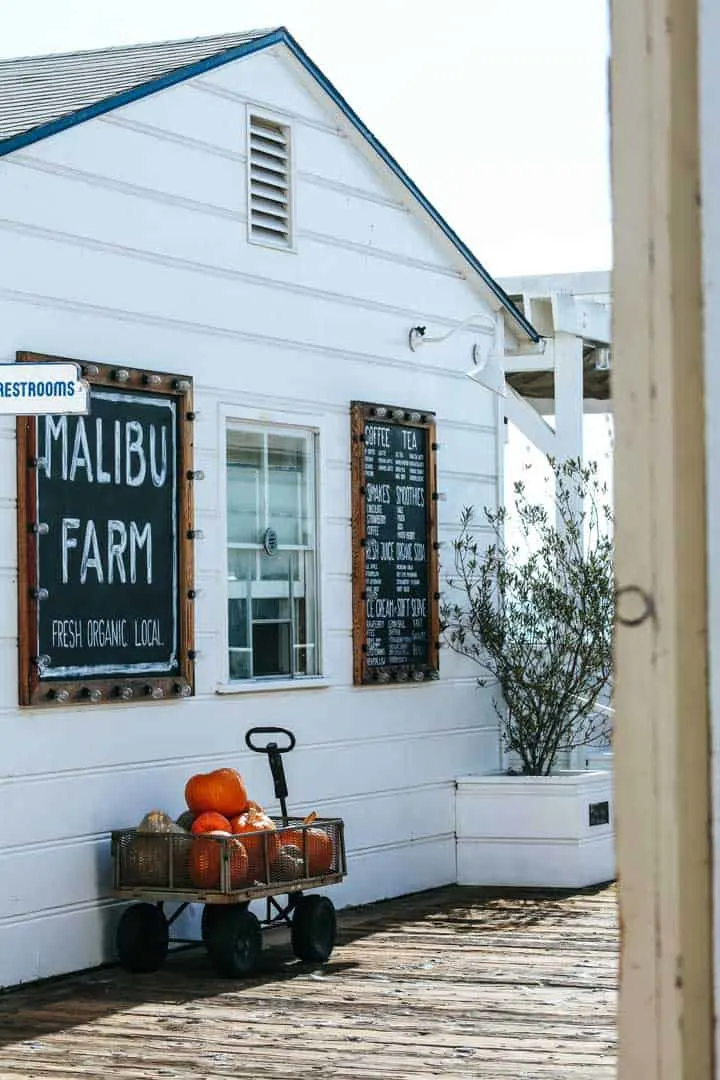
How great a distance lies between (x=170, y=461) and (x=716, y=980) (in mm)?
6985

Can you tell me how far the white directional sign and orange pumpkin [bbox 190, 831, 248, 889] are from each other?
239 centimetres

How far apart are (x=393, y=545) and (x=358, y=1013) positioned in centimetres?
375

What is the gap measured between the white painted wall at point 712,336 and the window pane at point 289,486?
24.9 feet

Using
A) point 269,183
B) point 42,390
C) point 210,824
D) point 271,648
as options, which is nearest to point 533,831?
point 271,648

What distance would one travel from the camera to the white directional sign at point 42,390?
5965 millimetres

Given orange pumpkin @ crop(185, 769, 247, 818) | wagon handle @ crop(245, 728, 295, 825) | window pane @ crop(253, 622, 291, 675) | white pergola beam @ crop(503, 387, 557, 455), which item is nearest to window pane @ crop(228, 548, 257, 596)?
window pane @ crop(253, 622, 291, 675)

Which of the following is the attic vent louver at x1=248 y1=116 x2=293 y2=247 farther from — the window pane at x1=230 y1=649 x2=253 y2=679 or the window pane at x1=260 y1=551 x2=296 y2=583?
the window pane at x1=230 y1=649 x2=253 y2=679

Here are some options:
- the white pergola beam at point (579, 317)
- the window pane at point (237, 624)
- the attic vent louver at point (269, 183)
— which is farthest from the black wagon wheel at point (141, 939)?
the white pergola beam at point (579, 317)

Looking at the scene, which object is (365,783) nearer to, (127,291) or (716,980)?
(127,291)

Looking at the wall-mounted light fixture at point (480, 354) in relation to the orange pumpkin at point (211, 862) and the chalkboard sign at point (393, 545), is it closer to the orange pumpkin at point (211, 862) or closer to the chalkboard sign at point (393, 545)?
the chalkboard sign at point (393, 545)

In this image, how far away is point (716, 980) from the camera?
5.72ft

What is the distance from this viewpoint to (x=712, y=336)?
5.91ft

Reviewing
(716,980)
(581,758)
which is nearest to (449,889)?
(581,758)

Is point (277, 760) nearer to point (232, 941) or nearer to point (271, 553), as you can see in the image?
point (232, 941)
